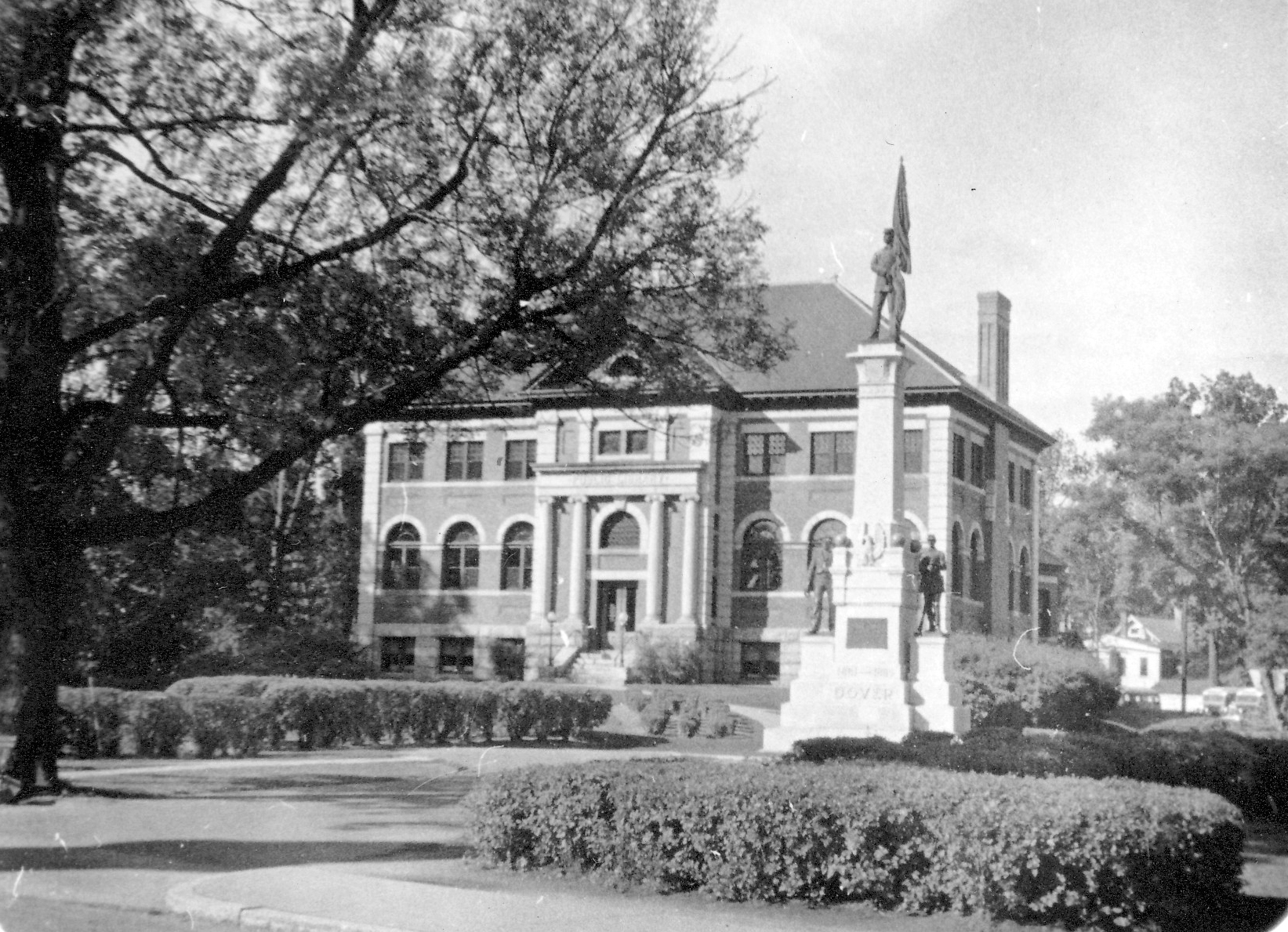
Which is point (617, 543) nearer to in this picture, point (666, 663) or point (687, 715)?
point (666, 663)

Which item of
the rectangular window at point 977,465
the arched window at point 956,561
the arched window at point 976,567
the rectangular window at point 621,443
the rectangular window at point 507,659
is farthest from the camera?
the arched window at point 976,567

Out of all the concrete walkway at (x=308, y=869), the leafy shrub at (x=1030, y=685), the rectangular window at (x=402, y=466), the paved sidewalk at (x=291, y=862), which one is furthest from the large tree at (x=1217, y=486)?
the rectangular window at (x=402, y=466)

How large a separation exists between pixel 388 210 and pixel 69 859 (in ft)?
24.0

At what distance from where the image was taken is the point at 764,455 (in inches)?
1812

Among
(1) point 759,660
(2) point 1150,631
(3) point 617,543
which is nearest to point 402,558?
(3) point 617,543

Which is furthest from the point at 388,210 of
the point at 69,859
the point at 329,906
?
the point at 329,906

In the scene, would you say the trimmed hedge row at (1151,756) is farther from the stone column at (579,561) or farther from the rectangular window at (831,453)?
the stone column at (579,561)

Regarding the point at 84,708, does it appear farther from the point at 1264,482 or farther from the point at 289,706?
the point at 1264,482

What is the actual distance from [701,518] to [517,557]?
7.84 m

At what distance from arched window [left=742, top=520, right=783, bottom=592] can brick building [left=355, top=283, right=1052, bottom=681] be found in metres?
0.05

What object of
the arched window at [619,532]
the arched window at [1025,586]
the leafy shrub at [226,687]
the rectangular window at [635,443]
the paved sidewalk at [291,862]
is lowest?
the paved sidewalk at [291,862]

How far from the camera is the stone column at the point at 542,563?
151 ft

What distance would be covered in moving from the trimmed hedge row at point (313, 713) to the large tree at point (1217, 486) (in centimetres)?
1635

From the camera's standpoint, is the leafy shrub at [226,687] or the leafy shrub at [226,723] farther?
the leafy shrub at [226,687]
